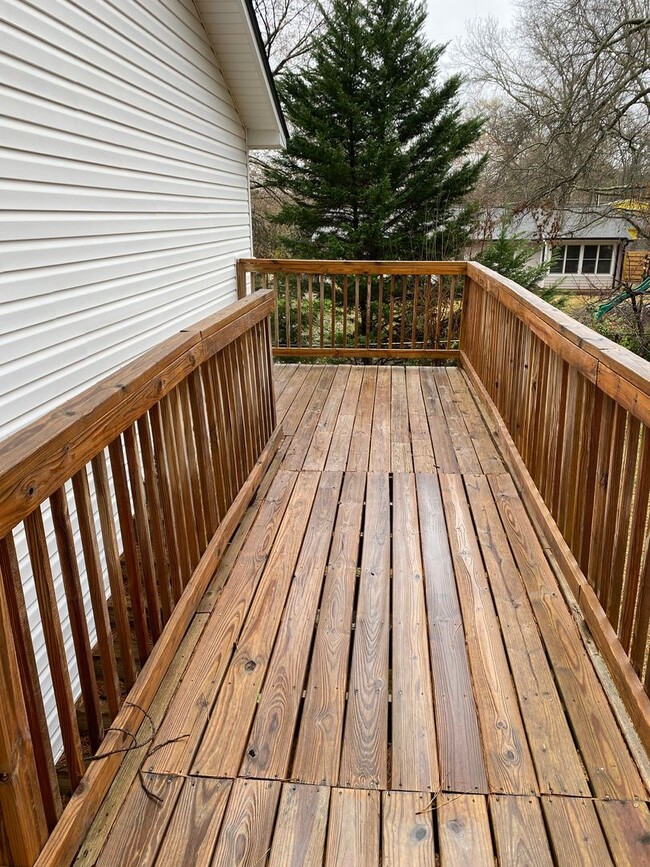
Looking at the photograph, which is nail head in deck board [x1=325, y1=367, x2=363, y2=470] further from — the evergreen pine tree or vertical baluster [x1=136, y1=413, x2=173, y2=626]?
the evergreen pine tree

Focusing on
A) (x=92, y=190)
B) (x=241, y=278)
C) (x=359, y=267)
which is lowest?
(x=241, y=278)

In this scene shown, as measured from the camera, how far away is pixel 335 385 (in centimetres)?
579

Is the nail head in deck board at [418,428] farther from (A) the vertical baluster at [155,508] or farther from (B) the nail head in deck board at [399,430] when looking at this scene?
(A) the vertical baluster at [155,508]

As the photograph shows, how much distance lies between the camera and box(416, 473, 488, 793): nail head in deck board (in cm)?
170

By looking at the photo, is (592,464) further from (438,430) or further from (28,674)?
(438,430)

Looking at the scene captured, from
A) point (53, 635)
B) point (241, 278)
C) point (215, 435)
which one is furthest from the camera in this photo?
point (241, 278)

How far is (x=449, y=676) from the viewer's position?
80.7 inches

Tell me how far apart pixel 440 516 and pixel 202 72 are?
4.40 metres

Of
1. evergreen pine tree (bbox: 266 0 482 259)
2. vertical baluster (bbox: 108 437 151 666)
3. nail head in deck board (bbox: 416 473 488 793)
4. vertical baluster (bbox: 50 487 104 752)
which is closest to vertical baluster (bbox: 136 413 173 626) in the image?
vertical baluster (bbox: 108 437 151 666)

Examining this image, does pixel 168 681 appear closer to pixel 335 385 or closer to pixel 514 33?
pixel 335 385

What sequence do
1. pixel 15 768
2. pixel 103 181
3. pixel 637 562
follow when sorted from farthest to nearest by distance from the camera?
1. pixel 103 181
2. pixel 637 562
3. pixel 15 768

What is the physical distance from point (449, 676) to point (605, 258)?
2406 centimetres

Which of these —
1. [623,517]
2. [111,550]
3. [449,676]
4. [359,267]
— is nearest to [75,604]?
[111,550]

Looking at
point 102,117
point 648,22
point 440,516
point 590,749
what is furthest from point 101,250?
point 648,22
